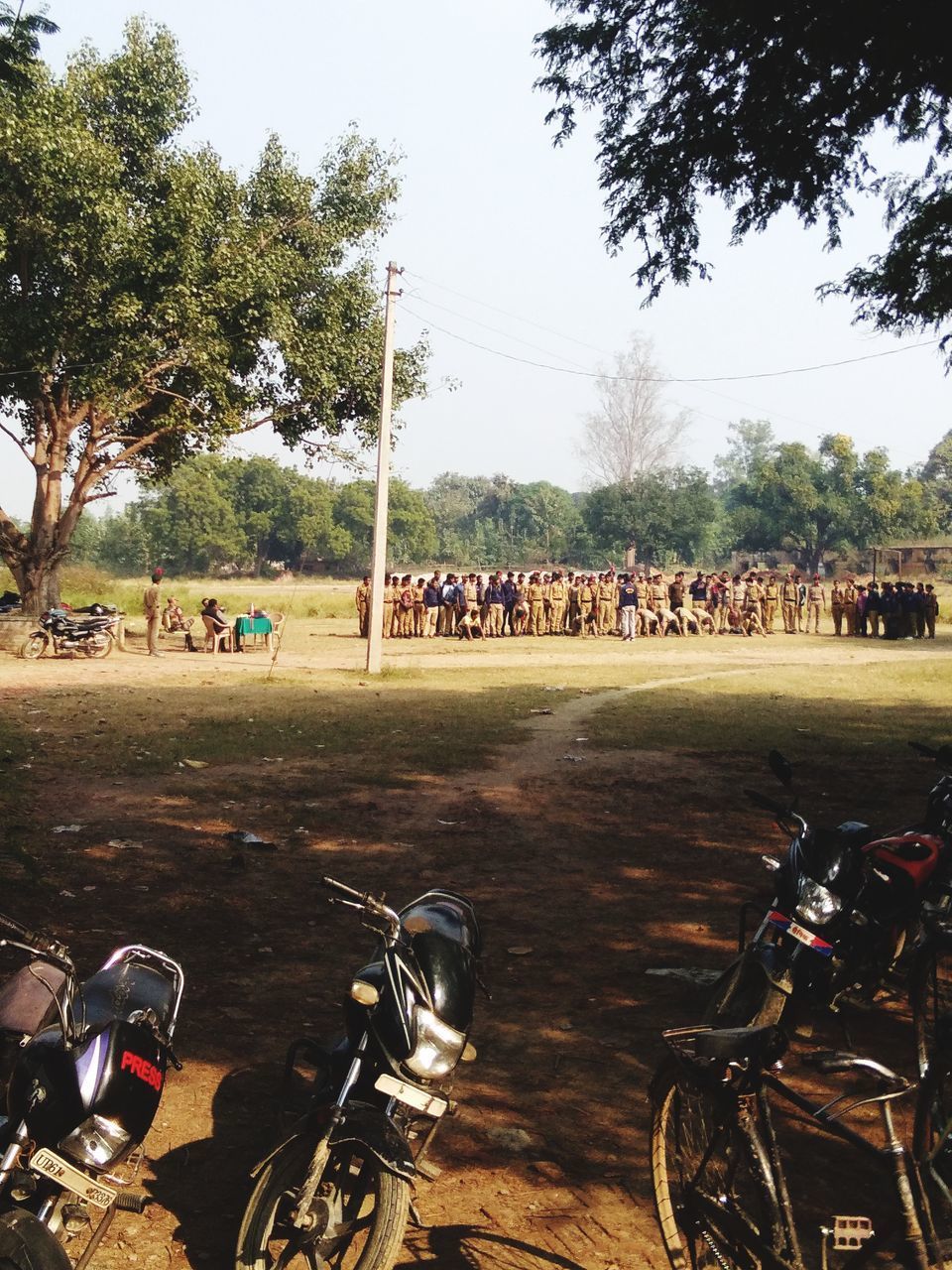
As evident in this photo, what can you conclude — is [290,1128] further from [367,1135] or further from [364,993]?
[364,993]

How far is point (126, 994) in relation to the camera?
332cm

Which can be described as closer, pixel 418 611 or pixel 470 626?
pixel 470 626

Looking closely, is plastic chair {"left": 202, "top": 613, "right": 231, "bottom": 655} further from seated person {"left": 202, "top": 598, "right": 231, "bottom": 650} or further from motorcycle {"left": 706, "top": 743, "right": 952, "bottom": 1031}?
motorcycle {"left": 706, "top": 743, "right": 952, "bottom": 1031}

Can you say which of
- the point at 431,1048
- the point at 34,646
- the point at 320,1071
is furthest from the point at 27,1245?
the point at 34,646

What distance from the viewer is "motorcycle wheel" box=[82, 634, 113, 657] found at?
2267 centimetres

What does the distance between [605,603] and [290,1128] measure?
32245 mm

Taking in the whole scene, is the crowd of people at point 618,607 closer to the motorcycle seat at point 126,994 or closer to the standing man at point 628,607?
the standing man at point 628,607

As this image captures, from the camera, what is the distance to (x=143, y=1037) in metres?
3.02

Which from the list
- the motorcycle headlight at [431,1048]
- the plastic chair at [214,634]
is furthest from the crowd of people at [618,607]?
the motorcycle headlight at [431,1048]

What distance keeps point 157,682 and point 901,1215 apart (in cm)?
1721

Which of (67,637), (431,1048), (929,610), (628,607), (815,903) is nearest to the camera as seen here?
(431,1048)

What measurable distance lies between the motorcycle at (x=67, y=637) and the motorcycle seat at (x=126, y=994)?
20101 millimetres

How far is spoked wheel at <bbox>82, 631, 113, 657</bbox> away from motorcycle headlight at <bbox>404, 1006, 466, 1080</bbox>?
2064cm

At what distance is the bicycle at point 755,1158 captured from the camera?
245 cm
